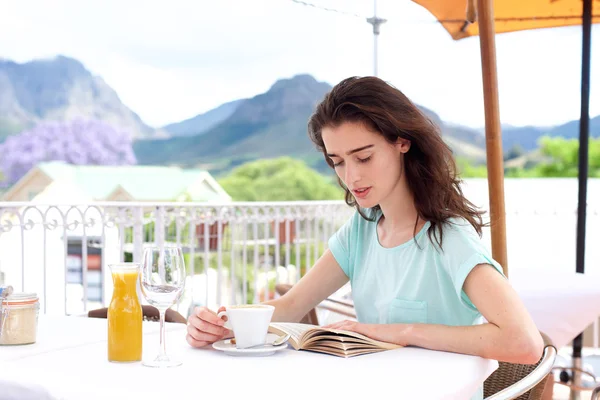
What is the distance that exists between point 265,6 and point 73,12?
6714 millimetres

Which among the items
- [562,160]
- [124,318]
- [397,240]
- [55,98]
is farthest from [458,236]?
[55,98]

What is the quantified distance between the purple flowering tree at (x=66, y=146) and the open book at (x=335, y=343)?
21887 millimetres

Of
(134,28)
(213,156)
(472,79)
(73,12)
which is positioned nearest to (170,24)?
(134,28)

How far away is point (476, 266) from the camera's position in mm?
1277

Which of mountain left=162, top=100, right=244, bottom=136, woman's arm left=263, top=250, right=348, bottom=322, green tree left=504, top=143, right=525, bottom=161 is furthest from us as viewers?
mountain left=162, top=100, right=244, bottom=136

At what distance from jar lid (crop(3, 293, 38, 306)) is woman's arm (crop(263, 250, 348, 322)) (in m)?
0.54

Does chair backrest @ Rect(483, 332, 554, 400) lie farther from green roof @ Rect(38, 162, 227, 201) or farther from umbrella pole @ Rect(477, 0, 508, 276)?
green roof @ Rect(38, 162, 227, 201)

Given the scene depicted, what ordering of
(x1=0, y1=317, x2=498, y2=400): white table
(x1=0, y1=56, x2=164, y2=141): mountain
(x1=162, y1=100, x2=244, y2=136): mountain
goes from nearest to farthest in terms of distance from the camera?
1. (x1=0, y1=317, x2=498, y2=400): white table
2. (x1=0, y1=56, x2=164, y2=141): mountain
3. (x1=162, y1=100, x2=244, y2=136): mountain

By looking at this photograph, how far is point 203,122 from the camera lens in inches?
946

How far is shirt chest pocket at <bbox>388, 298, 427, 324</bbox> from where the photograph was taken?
1405mm

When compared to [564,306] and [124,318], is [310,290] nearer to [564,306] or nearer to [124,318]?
[124,318]

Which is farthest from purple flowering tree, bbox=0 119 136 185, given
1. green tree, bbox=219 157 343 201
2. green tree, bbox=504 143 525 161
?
green tree, bbox=504 143 525 161

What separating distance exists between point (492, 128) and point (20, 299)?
53.4 inches

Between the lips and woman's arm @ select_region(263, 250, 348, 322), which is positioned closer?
the lips
